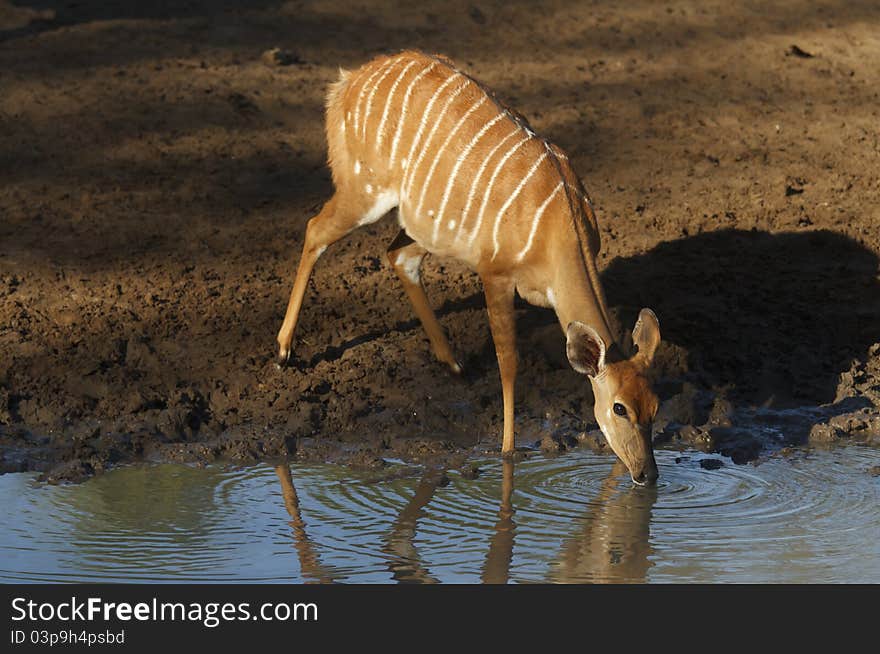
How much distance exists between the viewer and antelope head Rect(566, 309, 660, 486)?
5770 mm

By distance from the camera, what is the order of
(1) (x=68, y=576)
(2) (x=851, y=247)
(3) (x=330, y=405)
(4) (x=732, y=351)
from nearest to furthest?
1. (1) (x=68, y=576)
2. (3) (x=330, y=405)
3. (4) (x=732, y=351)
4. (2) (x=851, y=247)

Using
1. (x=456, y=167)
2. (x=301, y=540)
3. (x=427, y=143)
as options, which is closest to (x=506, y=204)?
(x=456, y=167)

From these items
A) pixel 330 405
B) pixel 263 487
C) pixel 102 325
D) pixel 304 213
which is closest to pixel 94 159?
pixel 304 213

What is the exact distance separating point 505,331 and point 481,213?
→ 0.54 metres

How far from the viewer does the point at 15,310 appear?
7555 millimetres

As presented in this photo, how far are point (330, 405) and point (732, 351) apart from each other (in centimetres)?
210

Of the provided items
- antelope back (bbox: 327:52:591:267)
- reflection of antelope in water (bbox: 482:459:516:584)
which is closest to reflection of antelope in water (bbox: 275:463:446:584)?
reflection of antelope in water (bbox: 482:459:516:584)

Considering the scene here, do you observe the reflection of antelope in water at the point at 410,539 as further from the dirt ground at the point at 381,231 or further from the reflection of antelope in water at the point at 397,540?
the dirt ground at the point at 381,231

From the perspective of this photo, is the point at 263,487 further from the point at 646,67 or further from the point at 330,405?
the point at 646,67

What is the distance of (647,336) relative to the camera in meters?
5.93

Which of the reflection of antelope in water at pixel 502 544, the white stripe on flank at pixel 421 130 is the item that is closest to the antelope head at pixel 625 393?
the reflection of antelope in water at pixel 502 544

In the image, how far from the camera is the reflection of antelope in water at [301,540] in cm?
509

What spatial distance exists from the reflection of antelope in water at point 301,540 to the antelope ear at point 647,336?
1.54 meters

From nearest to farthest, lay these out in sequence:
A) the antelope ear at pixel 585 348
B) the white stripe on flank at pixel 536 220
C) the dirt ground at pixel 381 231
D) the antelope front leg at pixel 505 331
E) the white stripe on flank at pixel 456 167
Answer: the antelope ear at pixel 585 348 < the white stripe on flank at pixel 536 220 < the antelope front leg at pixel 505 331 < the white stripe on flank at pixel 456 167 < the dirt ground at pixel 381 231
